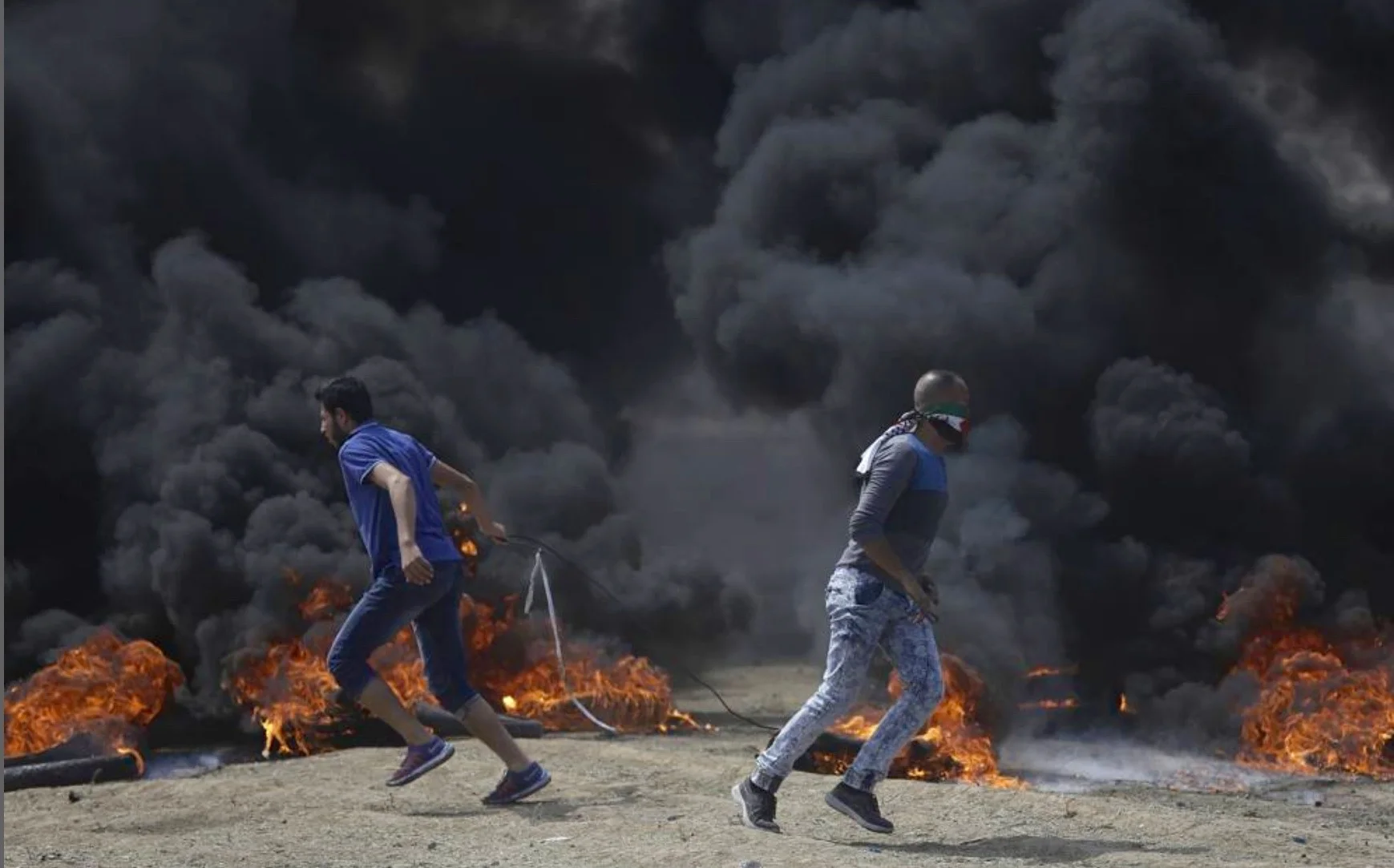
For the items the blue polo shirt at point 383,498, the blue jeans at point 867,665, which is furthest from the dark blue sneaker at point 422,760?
the blue jeans at point 867,665

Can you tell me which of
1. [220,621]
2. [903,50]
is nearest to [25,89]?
[220,621]

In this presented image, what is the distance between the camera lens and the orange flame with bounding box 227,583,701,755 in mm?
11781

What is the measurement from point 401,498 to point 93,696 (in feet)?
22.0

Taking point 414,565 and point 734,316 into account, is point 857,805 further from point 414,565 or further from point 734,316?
point 734,316

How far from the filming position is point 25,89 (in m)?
17.8

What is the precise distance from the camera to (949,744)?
34.6 feet

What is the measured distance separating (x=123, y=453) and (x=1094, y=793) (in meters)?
11.0

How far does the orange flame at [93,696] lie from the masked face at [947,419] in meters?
6.67

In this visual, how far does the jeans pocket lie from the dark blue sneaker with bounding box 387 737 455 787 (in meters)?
2.32

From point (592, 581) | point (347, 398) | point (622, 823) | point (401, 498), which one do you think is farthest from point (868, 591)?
point (592, 581)

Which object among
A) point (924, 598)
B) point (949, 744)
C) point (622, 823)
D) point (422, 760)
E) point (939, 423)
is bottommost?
point (622, 823)

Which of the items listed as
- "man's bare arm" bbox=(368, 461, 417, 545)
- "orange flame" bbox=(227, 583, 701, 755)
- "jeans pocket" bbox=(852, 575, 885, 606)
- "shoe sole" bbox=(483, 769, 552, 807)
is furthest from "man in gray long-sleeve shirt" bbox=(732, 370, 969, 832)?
"orange flame" bbox=(227, 583, 701, 755)

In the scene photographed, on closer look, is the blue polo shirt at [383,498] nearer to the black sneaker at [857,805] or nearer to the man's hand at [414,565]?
the man's hand at [414,565]

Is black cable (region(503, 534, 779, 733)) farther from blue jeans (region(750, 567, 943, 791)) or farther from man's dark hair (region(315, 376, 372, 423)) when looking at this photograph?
blue jeans (region(750, 567, 943, 791))
